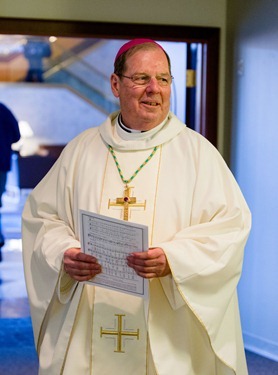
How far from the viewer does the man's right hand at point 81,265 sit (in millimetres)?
2666

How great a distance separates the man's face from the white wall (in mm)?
2005

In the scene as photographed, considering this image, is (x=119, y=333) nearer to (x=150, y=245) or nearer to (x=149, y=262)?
(x=150, y=245)

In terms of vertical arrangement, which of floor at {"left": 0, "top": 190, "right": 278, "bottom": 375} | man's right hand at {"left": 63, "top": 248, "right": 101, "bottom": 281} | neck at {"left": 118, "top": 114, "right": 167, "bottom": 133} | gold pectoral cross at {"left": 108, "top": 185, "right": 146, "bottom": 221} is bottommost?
floor at {"left": 0, "top": 190, "right": 278, "bottom": 375}

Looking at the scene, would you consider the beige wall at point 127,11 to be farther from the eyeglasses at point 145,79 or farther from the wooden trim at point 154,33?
the eyeglasses at point 145,79

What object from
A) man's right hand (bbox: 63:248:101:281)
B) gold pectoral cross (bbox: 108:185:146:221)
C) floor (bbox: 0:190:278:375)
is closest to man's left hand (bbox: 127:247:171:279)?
man's right hand (bbox: 63:248:101:281)

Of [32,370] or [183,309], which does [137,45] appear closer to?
[183,309]

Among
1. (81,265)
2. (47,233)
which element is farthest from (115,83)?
(81,265)

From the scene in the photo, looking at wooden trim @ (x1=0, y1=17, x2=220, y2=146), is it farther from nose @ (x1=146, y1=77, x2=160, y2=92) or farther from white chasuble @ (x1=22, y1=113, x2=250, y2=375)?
nose @ (x1=146, y1=77, x2=160, y2=92)

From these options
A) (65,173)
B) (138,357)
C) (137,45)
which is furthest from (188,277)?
(137,45)

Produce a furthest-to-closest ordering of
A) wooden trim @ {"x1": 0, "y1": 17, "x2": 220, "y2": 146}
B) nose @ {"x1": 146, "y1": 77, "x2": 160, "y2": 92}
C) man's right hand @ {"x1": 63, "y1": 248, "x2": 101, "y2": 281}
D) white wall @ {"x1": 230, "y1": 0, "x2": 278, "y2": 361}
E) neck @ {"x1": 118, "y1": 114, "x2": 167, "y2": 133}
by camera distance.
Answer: wooden trim @ {"x1": 0, "y1": 17, "x2": 220, "y2": 146}, white wall @ {"x1": 230, "y1": 0, "x2": 278, "y2": 361}, neck @ {"x1": 118, "y1": 114, "x2": 167, "y2": 133}, nose @ {"x1": 146, "y1": 77, "x2": 160, "y2": 92}, man's right hand @ {"x1": 63, "y1": 248, "x2": 101, "y2": 281}

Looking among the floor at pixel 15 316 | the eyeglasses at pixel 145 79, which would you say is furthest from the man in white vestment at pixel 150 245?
the floor at pixel 15 316

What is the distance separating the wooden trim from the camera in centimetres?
500

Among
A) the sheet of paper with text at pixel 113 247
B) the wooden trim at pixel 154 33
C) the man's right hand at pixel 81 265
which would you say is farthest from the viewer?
the wooden trim at pixel 154 33

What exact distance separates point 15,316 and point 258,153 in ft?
7.42
